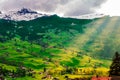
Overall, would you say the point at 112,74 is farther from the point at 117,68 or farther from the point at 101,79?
the point at 101,79

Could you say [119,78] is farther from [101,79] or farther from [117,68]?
[101,79]

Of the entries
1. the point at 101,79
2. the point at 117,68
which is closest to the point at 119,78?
the point at 117,68

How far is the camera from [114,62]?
116 meters

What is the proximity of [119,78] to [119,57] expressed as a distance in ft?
28.6

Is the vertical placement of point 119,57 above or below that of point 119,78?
above

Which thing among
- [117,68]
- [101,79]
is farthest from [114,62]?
[101,79]

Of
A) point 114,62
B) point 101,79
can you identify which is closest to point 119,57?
point 114,62

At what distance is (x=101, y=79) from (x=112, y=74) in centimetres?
1647

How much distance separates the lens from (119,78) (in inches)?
4409

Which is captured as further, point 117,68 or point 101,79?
point 101,79

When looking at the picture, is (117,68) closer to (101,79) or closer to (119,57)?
(119,57)

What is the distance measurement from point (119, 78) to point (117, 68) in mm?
5304

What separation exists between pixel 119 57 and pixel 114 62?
9.24ft

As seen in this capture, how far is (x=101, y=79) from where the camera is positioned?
134000mm
